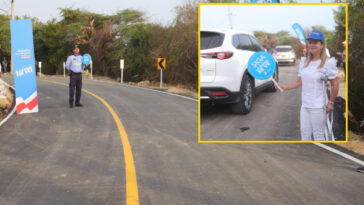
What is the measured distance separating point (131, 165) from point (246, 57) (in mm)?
3511

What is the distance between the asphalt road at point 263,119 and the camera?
3885 mm

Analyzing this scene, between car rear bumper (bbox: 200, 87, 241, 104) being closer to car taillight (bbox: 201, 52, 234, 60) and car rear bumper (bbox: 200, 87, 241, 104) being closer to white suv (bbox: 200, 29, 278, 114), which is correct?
white suv (bbox: 200, 29, 278, 114)

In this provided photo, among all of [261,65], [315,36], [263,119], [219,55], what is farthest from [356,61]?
[219,55]

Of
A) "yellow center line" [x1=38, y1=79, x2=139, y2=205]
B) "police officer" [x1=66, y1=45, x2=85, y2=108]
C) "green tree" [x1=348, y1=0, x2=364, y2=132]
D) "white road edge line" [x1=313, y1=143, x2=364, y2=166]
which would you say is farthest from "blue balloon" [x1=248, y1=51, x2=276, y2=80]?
"police officer" [x1=66, y1=45, x2=85, y2=108]

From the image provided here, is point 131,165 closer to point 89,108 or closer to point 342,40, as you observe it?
point 342,40

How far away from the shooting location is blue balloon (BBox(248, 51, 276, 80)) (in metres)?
3.79

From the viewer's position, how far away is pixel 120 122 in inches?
440

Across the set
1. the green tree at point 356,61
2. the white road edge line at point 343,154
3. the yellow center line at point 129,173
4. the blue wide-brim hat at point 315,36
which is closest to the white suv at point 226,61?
the blue wide-brim hat at point 315,36

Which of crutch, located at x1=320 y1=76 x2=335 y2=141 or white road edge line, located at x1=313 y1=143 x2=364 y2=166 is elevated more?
crutch, located at x1=320 y1=76 x2=335 y2=141

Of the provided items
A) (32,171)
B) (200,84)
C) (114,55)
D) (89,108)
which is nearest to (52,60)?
(114,55)

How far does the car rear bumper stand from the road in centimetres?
151

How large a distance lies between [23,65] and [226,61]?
1100 centimetres

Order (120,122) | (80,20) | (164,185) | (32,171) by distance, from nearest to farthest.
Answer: (164,185) < (32,171) < (120,122) < (80,20)

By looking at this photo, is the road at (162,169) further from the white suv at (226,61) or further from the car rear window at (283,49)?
the car rear window at (283,49)
